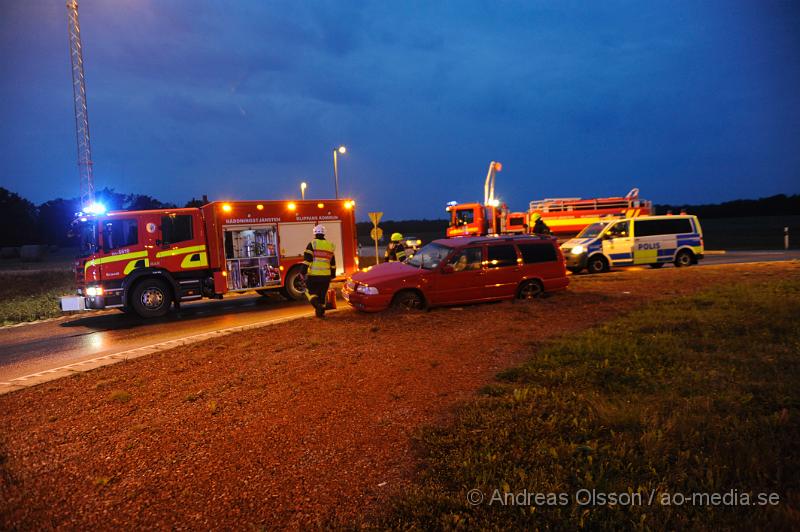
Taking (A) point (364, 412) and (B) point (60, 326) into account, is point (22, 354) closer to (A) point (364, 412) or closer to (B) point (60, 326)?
(B) point (60, 326)

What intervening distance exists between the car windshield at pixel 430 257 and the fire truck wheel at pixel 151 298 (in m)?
6.08

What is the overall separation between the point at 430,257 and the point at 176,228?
6.49 meters

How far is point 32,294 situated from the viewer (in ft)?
64.2

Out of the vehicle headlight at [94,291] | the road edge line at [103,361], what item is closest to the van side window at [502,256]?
the road edge line at [103,361]

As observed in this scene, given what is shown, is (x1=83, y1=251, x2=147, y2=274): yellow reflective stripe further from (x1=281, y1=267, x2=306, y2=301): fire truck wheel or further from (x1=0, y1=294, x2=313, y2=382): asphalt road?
(x1=281, y1=267, x2=306, y2=301): fire truck wheel

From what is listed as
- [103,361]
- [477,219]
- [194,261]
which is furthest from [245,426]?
[477,219]

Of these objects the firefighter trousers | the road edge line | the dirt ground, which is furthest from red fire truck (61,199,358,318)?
the dirt ground

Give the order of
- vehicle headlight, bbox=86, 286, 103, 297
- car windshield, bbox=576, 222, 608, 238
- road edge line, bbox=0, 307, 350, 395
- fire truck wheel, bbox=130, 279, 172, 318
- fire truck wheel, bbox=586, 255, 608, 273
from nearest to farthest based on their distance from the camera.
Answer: road edge line, bbox=0, 307, 350, 395
vehicle headlight, bbox=86, 286, 103, 297
fire truck wheel, bbox=130, 279, 172, 318
fire truck wheel, bbox=586, 255, 608, 273
car windshield, bbox=576, 222, 608, 238

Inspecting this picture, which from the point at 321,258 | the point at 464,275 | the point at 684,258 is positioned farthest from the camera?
the point at 684,258

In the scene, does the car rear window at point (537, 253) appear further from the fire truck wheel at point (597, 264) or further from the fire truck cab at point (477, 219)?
the fire truck cab at point (477, 219)

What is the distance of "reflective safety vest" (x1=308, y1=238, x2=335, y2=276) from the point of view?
9.14 metres

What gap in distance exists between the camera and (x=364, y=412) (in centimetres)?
434

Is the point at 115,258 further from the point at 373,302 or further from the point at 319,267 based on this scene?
the point at 373,302

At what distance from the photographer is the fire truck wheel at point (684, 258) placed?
54.0ft
